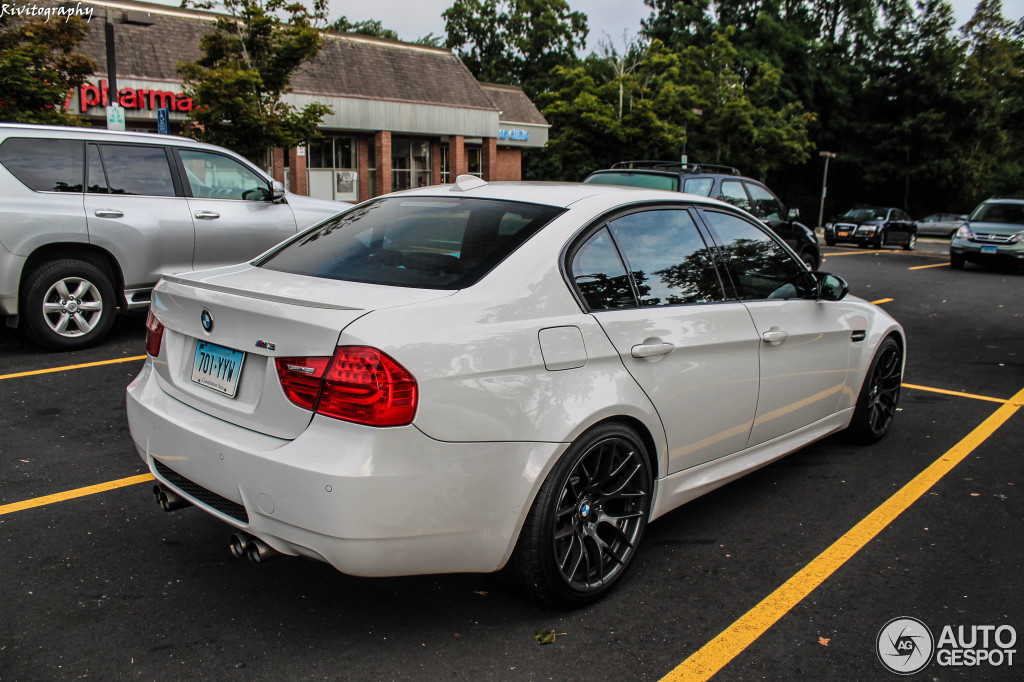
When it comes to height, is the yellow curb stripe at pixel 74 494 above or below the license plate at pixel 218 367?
below

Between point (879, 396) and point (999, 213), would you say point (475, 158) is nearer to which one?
point (999, 213)

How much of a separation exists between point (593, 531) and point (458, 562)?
0.62m

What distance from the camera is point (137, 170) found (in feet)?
25.4

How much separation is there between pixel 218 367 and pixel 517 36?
72.9 meters

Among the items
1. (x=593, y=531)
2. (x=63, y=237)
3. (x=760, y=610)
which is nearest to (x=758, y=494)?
(x=760, y=610)

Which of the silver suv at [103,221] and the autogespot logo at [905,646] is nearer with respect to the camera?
the autogespot logo at [905,646]

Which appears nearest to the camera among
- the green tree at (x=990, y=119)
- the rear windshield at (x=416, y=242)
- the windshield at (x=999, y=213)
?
the rear windshield at (x=416, y=242)

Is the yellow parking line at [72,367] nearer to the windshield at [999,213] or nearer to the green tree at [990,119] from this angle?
the windshield at [999,213]

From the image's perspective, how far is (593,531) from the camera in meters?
3.18

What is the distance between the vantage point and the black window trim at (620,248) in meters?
3.17

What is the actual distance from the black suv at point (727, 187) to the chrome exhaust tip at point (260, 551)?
8895mm

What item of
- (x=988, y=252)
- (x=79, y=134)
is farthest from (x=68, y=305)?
(x=988, y=252)

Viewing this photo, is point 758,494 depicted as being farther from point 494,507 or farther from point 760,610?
Answer: point 494,507

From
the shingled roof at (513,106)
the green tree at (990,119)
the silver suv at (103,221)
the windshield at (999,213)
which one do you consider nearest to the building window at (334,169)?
the shingled roof at (513,106)
